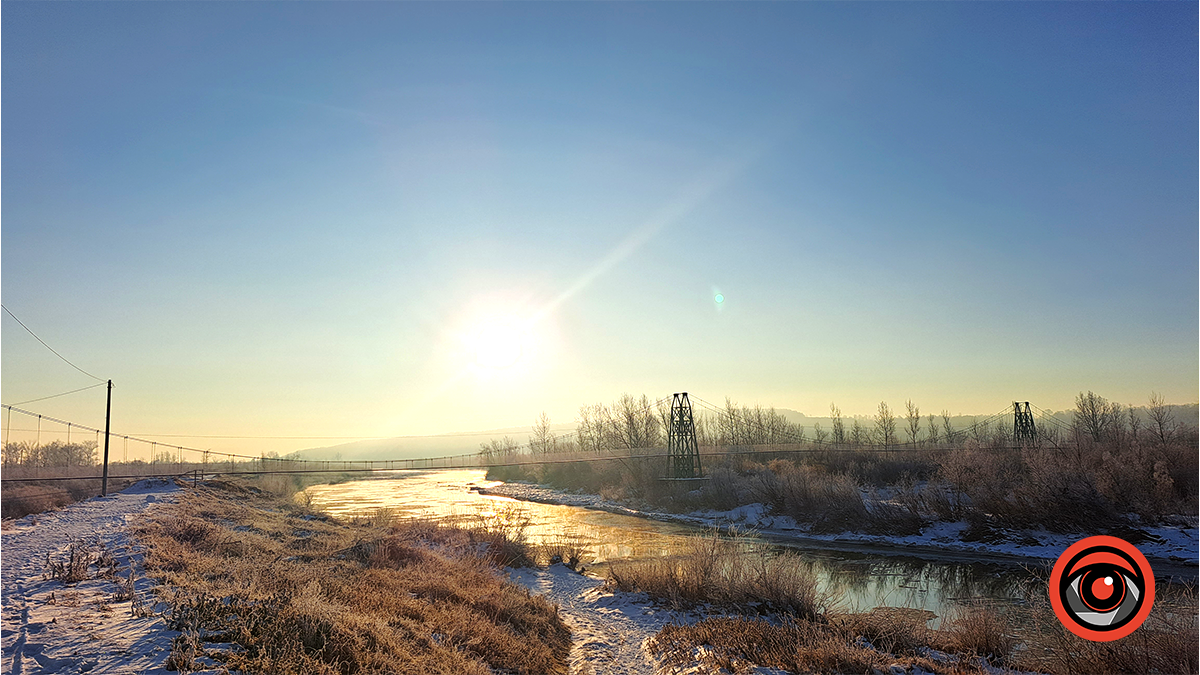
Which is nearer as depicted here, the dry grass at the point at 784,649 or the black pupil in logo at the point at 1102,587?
the black pupil in logo at the point at 1102,587

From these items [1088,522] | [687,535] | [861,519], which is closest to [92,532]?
[687,535]

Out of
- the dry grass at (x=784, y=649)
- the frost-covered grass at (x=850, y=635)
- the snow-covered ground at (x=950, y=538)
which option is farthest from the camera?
the snow-covered ground at (x=950, y=538)

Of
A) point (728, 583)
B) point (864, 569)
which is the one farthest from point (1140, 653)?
point (864, 569)

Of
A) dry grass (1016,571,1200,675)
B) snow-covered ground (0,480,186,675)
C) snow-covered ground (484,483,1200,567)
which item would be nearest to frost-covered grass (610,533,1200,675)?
dry grass (1016,571,1200,675)

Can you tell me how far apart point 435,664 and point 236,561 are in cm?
682

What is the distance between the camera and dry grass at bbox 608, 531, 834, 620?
14.4m

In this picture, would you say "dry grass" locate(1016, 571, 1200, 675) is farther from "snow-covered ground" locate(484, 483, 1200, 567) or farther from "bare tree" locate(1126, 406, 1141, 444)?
"bare tree" locate(1126, 406, 1141, 444)

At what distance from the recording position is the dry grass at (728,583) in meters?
14.4

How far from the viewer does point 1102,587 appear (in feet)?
16.4

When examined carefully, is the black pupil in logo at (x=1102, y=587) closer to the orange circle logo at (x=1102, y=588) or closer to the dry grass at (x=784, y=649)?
the orange circle logo at (x=1102, y=588)

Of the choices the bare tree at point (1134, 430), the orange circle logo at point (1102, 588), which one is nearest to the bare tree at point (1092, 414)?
the bare tree at point (1134, 430)

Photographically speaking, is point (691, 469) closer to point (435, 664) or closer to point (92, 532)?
point (92, 532)

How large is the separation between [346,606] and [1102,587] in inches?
391

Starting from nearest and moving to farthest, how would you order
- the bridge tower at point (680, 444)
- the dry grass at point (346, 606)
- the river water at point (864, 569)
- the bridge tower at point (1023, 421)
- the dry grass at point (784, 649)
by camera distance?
the dry grass at point (346, 606)
the dry grass at point (784, 649)
the river water at point (864, 569)
the bridge tower at point (680, 444)
the bridge tower at point (1023, 421)
